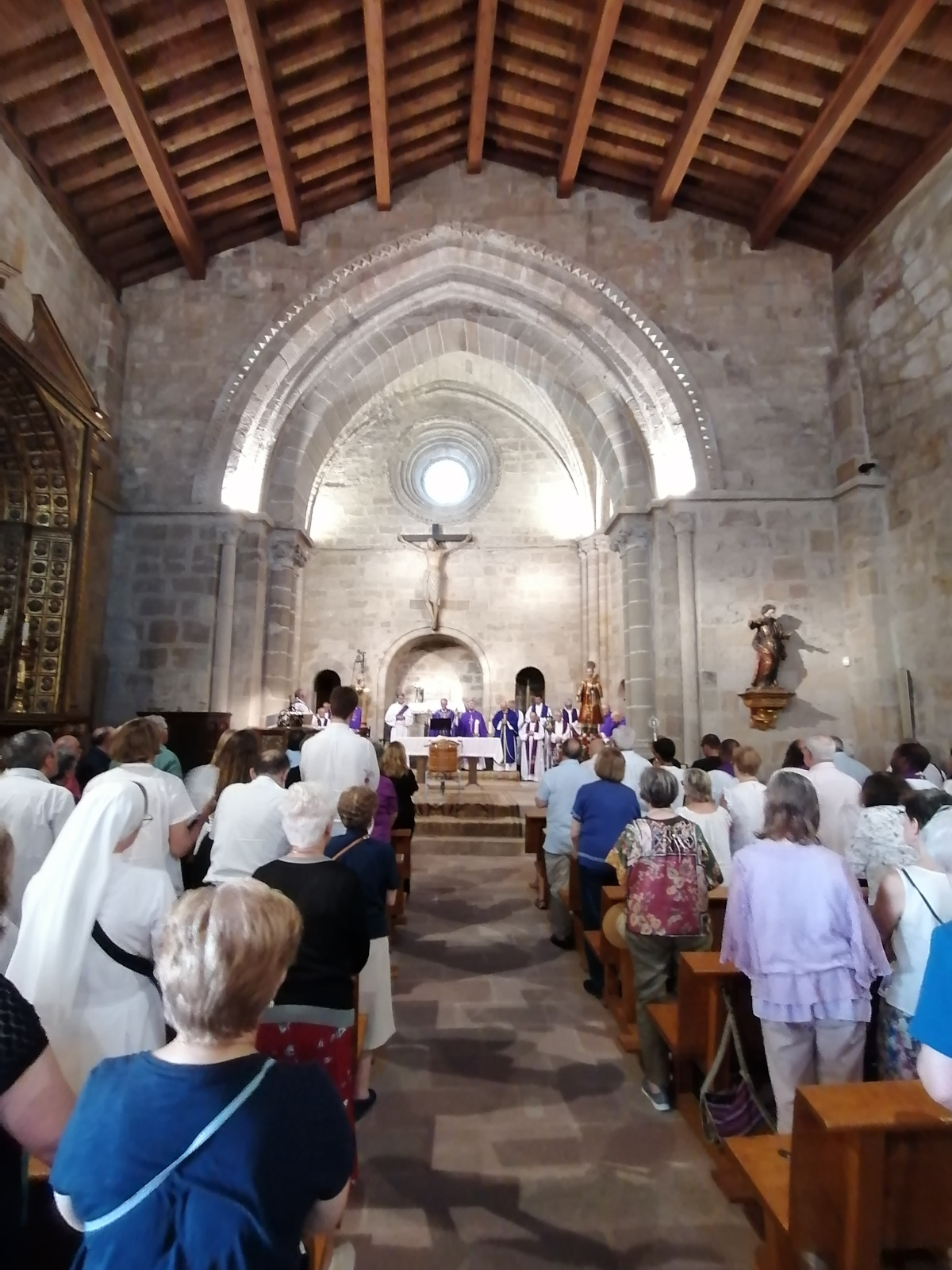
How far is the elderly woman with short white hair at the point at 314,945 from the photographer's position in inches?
87.4

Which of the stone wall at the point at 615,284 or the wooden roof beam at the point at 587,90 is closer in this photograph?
the wooden roof beam at the point at 587,90

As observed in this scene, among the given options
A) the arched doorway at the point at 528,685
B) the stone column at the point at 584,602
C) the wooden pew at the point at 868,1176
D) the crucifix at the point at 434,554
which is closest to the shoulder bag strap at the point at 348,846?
the wooden pew at the point at 868,1176

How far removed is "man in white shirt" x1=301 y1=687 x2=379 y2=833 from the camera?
4.22m

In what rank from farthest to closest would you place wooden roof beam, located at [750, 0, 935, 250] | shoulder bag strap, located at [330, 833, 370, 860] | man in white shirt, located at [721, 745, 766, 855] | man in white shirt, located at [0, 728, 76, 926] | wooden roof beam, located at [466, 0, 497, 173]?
wooden roof beam, located at [466, 0, 497, 173] < wooden roof beam, located at [750, 0, 935, 250] < man in white shirt, located at [721, 745, 766, 855] < shoulder bag strap, located at [330, 833, 370, 860] < man in white shirt, located at [0, 728, 76, 926]

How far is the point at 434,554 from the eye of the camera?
1520 centimetres

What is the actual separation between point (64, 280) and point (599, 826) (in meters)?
8.99

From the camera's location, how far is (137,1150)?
1000 millimetres

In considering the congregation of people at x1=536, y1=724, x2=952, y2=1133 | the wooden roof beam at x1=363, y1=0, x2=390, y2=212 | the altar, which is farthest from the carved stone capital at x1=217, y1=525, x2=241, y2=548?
the congregation of people at x1=536, y1=724, x2=952, y2=1133

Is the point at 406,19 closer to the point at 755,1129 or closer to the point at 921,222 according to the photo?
the point at 921,222

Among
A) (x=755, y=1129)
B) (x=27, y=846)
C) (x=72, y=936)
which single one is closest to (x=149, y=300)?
(x=27, y=846)

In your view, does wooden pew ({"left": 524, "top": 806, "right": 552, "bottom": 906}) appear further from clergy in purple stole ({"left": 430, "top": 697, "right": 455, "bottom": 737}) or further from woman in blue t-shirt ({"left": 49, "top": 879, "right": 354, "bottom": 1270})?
clergy in purple stole ({"left": 430, "top": 697, "right": 455, "bottom": 737})

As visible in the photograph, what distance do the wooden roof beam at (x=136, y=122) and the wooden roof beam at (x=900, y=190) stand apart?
28.2 ft

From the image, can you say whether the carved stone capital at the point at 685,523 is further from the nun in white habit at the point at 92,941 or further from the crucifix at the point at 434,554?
the nun in white habit at the point at 92,941

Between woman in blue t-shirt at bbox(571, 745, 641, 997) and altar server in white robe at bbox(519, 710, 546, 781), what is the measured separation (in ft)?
26.9
